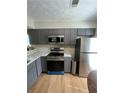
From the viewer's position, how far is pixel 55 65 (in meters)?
4.74

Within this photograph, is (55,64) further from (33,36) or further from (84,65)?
(33,36)

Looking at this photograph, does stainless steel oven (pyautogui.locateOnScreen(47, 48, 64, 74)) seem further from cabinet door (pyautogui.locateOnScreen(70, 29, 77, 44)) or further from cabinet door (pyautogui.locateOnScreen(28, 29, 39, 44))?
cabinet door (pyautogui.locateOnScreen(28, 29, 39, 44))

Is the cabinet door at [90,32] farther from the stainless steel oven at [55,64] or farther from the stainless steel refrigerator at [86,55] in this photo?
the stainless steel oven at [55,64]

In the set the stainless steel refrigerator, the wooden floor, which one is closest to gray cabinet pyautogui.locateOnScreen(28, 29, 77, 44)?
the stainless steel refrigerator

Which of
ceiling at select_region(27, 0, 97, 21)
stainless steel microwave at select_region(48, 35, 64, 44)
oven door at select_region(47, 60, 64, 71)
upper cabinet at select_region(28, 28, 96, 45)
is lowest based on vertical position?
oven door at select_region(47, 60, 64, 71)

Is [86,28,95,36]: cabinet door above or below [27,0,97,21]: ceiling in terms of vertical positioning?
below

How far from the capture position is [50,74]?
4730mm

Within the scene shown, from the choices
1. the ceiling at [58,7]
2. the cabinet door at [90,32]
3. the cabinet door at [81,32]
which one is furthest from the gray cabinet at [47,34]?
the ceiling at [58,7]

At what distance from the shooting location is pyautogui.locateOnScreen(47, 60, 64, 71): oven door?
4.74 m

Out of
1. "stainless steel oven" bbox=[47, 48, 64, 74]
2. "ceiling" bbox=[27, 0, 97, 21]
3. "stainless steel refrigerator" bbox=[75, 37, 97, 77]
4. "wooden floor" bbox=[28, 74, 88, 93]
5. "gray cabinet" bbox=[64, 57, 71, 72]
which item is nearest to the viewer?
"ceiling" bbox=[27, 0, 97, 21]

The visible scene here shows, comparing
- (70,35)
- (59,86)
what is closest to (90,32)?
(70,35)
